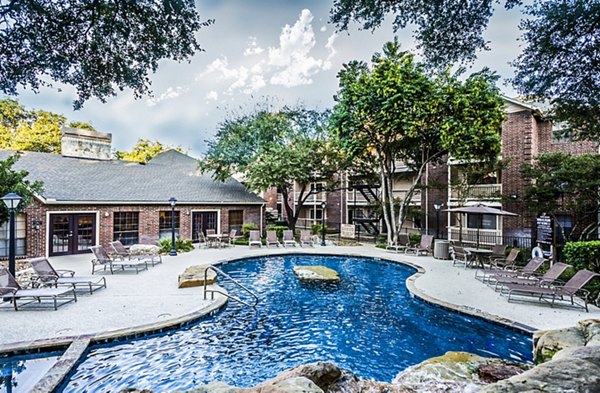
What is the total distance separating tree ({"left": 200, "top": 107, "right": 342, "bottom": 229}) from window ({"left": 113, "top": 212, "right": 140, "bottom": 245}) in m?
6.00

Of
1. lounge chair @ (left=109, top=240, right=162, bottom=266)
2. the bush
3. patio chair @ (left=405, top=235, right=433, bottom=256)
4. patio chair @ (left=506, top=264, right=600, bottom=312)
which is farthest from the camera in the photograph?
patio chair @ (left=405, top=235, right=433, bottom=256)

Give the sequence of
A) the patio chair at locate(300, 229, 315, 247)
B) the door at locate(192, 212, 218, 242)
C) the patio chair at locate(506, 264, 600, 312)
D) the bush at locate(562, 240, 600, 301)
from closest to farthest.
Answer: the patio chair at locate(506, 264, 600, 312), the bush at locate(562, 240, 600, 301), the patio chair at locate(300, 229, 315, 247), the door at locate(192, 212, 218, 242)

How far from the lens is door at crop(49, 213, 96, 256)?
45.8ft

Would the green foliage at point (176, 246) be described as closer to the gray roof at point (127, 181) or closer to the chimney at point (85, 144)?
the gray roof at point (127, 181)

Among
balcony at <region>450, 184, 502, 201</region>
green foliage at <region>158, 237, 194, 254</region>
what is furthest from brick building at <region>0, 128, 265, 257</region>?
balcony at <region>450, 184, 502, 201</region>

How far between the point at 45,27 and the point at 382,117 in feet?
42.1

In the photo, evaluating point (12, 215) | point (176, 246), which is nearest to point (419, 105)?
point (176, 246)

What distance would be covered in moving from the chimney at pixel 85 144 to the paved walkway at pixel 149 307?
10857 millimetres

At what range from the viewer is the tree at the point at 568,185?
469 inches

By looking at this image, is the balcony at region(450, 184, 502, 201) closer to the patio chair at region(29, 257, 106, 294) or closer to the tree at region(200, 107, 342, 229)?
the tree at region(200, 107, 342, 229)

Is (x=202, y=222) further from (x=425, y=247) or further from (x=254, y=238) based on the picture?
(x=425, y=247)

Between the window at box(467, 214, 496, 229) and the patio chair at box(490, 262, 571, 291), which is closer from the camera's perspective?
the patio chair at box(490, 262, 571, 291)

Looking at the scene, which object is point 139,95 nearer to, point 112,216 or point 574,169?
point 112,216

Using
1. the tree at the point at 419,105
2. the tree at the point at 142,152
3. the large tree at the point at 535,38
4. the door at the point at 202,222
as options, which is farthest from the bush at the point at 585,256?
the tree at the point at 142,152
